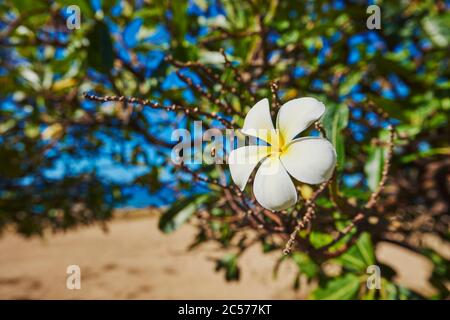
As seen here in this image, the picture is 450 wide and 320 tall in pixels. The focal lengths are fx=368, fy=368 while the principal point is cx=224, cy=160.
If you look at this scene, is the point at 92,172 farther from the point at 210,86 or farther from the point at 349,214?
the point at 349,214

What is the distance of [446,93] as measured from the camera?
3.81 feet

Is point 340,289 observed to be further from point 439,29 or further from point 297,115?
point 439,29

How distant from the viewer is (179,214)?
106cm

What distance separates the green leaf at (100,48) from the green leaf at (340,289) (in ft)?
2.85

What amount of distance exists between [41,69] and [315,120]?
4.36ft

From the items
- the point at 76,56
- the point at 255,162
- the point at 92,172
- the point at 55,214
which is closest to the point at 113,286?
the point at 55,214

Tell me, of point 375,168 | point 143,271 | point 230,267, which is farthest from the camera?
point 143,271

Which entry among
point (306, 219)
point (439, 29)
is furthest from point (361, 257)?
point (439, 29)

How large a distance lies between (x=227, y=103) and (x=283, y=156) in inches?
8.6

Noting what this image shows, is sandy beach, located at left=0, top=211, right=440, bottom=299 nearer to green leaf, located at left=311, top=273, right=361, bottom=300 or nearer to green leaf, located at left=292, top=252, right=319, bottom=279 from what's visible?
green leaf, located at left=292, top=252, right=319, bottom=279

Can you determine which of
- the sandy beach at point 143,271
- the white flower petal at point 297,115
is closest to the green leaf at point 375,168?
the white flower petal at point 297,115

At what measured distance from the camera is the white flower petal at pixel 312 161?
398mm

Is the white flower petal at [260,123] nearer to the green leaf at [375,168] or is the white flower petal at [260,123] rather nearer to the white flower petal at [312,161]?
the white flower petal at [312,161]

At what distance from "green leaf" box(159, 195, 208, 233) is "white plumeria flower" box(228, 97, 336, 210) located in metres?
0.61
